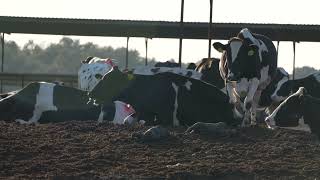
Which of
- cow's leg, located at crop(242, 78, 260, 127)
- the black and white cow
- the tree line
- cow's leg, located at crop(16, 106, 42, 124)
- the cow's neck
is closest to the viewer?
the cow's neck

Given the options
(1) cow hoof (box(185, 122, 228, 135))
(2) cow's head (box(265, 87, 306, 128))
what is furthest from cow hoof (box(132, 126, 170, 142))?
(2) cow's head (box(265, 87, 306, 128))

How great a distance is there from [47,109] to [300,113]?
6.44 m

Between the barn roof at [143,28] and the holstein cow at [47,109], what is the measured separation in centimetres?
1558

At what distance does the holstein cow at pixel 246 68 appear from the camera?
1552 centimetres

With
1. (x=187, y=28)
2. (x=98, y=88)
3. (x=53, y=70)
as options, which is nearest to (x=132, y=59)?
(x=53, y=70)

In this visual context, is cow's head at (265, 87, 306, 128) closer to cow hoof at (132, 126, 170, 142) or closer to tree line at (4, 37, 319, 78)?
cow hoof at (132, 126, 170, 142)

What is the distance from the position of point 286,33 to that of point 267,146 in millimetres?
23129

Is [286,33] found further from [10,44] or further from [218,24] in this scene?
[10,44]

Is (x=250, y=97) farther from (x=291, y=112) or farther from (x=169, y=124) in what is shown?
(x=291, y=112)

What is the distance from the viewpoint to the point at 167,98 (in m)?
16.0

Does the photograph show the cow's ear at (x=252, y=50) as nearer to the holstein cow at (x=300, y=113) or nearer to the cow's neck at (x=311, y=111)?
the holstein cow at (x=300, y=113)

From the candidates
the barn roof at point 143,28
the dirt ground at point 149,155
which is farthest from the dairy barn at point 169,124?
the barn roof at point 143,28

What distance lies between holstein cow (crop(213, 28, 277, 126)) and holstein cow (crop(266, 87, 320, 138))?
2.34 meters

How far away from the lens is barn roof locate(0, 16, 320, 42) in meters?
31.9
